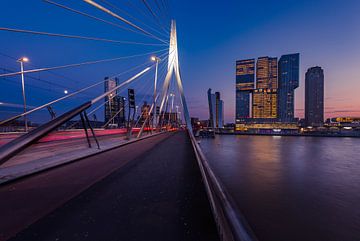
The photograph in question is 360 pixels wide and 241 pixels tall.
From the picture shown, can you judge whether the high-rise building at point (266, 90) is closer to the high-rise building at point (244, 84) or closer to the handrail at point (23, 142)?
the high-rise building at point (244, 84)

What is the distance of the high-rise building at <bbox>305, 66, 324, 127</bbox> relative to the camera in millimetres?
170375

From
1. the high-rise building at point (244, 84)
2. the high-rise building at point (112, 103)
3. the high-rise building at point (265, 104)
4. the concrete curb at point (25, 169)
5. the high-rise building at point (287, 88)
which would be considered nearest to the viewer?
the concrete curb at point (25, 169)

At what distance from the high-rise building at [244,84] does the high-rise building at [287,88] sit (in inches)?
1245

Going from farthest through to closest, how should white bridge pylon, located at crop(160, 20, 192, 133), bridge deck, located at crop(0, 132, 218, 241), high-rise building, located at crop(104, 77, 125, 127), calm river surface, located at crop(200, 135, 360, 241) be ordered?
white bridge pylon, located at crop(160, 20, 192, 133), high-rise building, located at crop(104, 77, 125, 127), calm river surface, located at crop(200, 135, 360, 241), bridge deck, located at crop(0, 132, 218, 241)

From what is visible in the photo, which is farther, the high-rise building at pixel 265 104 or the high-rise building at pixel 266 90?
the high-rise building at pixel 266 90

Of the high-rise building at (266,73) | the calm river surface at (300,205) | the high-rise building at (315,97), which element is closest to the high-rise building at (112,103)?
the calm river surface at (300,205)

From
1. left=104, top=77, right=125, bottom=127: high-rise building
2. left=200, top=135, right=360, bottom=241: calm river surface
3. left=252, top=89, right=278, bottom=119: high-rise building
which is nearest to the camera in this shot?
left=200, top=135, right=360, bottom=241: calm river surface

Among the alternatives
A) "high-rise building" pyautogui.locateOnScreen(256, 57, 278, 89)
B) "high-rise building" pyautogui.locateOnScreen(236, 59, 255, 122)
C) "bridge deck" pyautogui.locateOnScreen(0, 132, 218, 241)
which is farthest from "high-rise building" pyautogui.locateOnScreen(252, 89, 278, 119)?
"bridge deck" pyautogui.locateOnScreen(0, 132, 218, 241)

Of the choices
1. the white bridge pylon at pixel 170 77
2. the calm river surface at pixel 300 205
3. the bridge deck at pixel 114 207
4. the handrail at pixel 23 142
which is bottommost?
the calm river surface at pixel 300 205

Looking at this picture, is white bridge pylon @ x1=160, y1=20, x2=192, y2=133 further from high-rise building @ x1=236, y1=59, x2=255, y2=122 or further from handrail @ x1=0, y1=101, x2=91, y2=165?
high-rise building @ x1=236, y1=59, x2=255, y2=122

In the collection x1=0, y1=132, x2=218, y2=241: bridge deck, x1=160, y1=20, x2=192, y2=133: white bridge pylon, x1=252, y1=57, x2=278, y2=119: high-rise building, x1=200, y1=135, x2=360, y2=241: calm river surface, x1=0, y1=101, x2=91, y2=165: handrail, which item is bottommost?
x1=200, y1=135, x2=360, y2=241: calm river surface

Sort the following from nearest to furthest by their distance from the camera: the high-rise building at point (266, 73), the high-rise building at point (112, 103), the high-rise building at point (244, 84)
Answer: the high-rise building at point (112, 103), the high-rise building at point (266, 73), the high-rise building at point (244, 84)

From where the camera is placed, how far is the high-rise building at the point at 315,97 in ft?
559

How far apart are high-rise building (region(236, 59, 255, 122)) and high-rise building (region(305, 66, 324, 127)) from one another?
59.7 metres
